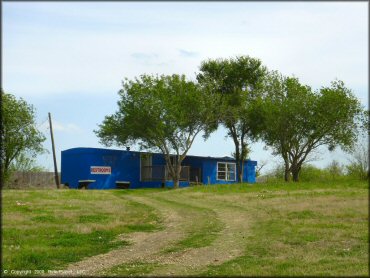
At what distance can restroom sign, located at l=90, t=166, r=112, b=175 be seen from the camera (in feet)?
142

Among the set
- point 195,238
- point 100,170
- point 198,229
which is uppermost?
point 100,170

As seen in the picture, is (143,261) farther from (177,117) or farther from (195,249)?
(177,117)

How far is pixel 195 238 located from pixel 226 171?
38.2m

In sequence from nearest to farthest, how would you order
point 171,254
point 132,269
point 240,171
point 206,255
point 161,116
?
point 132,269, point 206,255, point 171,254, point 161,116, point 240,171

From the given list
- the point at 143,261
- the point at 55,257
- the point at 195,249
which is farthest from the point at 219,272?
the point at 55,257

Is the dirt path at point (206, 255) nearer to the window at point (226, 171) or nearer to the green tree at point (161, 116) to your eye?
the green tree at point (161, 116)

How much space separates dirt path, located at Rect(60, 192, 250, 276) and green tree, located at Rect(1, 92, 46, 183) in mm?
30659

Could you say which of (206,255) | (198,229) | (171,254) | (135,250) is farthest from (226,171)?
(206,255)

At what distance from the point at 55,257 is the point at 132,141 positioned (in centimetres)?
3377

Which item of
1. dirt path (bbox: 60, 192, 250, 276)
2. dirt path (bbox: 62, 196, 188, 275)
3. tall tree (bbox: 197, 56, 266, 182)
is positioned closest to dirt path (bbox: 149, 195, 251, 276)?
dirt path (bbox: 60, 192, 250, 276)

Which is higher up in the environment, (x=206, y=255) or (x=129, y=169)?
(x=129, y=169)

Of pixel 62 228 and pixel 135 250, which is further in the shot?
pixel 62 228

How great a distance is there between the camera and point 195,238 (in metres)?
14.1

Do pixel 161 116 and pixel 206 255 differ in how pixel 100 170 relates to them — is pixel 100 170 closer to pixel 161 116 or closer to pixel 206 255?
pixel 161 116
